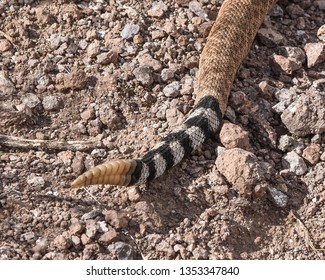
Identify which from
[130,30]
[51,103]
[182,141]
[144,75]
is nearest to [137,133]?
[182,141]

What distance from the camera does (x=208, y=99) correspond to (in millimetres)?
3885

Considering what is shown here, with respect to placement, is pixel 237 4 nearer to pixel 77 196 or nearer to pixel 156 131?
pixel 156 131

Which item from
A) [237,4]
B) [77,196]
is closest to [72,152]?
[77,196]

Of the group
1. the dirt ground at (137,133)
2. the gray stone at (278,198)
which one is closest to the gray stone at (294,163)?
the dirt ground at (137,133)

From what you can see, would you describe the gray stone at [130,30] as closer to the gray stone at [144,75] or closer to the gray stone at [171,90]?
the gray stone at [144,75]

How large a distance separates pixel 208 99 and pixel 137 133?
0.44m

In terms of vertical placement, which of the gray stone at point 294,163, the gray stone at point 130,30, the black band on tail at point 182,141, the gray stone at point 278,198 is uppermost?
the gray stone at point 130,30

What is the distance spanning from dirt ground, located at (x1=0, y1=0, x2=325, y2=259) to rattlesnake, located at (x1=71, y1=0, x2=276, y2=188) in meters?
0.08

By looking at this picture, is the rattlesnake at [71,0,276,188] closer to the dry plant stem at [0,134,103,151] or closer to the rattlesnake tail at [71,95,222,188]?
the rattlesnake tail at [71,95,222,188]

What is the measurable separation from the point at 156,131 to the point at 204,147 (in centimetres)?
27

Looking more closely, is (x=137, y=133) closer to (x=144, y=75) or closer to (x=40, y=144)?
(x=144, y=75)

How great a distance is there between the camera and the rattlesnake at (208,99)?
3.31m

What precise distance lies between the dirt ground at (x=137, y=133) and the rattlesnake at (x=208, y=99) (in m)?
0.08
